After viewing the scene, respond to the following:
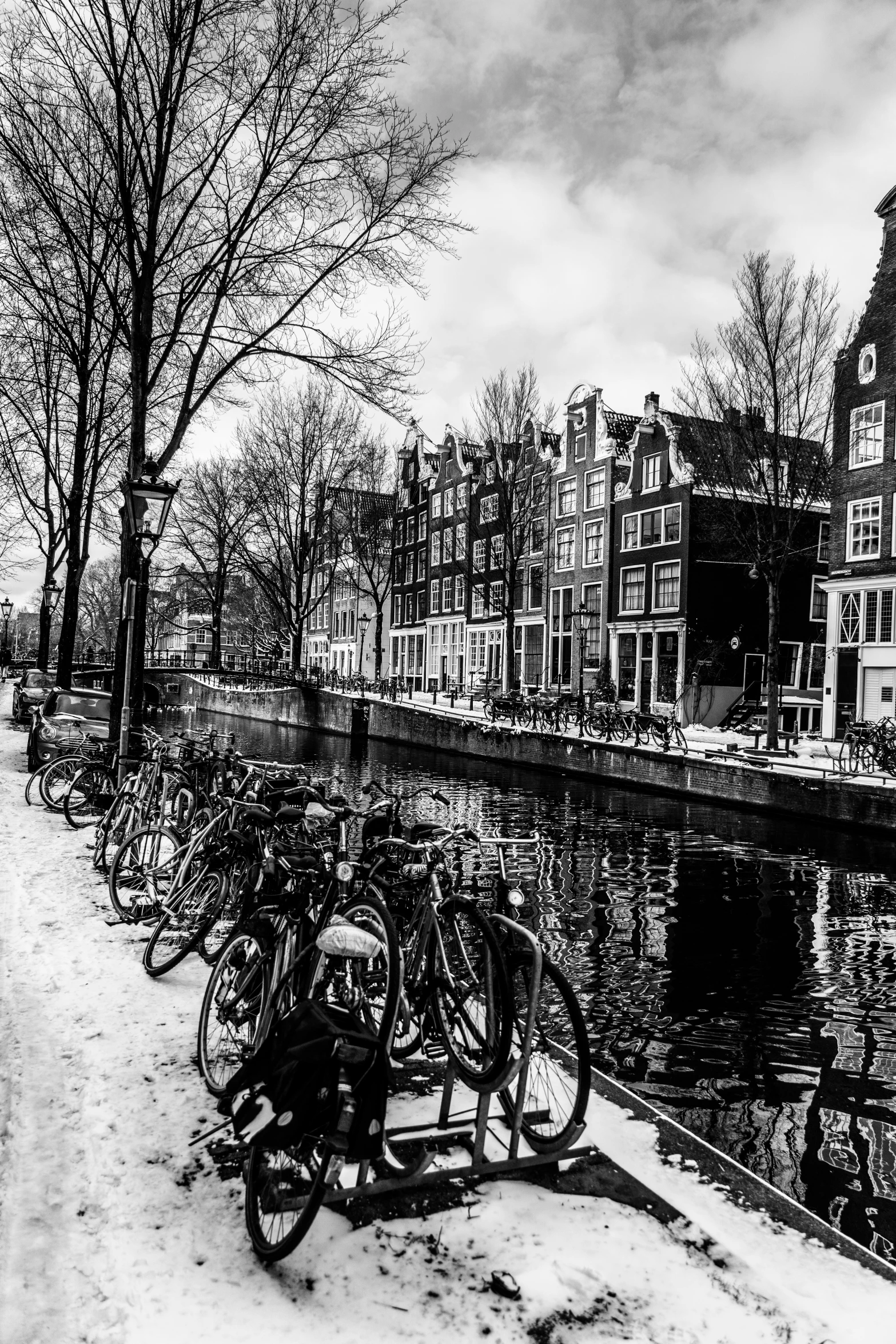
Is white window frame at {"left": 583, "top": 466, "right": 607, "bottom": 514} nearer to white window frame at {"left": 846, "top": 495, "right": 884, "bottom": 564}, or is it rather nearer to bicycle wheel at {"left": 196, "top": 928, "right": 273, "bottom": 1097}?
white window frame at {"left": 846, "top": 495, "right": 884, "bottom": 564}

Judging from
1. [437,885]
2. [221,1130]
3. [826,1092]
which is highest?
[437,885]

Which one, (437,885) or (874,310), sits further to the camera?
(874,310)

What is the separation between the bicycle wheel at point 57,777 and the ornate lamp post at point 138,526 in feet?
2.50

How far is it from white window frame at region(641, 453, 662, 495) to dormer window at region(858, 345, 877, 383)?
9.61 metres

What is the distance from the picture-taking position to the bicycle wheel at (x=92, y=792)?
11.5m

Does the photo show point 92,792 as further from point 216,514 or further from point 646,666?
point 216,514

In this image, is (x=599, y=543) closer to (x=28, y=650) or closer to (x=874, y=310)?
(x=874, y=310)

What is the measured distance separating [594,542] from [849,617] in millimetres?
13811

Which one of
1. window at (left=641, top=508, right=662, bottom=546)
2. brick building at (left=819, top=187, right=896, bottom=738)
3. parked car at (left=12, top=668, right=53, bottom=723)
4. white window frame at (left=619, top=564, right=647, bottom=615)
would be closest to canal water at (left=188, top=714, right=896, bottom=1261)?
brick building at (left=819, top=187, right=896, bottom=738)

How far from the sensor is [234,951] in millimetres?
4285

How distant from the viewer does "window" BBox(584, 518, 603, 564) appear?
38.6 m

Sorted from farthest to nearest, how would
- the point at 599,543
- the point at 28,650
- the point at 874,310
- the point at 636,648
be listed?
1. the point at 28,650
2. the point at 599,543
3. the point at 636,648
4. the point at 874,310

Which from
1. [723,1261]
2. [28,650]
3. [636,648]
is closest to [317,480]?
[636,648]

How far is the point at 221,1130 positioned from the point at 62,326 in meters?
16.0
